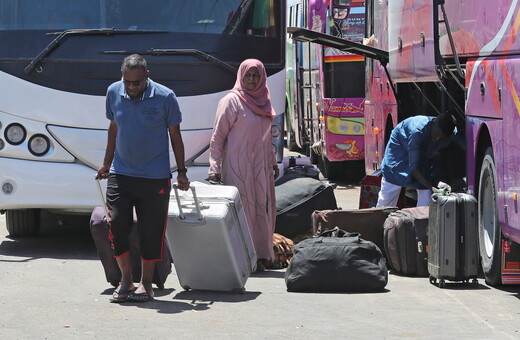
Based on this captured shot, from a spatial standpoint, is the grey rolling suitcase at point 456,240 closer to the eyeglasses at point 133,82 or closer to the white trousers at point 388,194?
the eyeglasses at point 133,82

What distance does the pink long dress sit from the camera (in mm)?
9406

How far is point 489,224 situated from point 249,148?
1840 millimetres

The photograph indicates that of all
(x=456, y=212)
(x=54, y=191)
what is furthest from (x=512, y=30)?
(x=54, y=191)

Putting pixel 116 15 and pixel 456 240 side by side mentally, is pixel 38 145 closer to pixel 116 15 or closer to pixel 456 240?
pixel 116 15

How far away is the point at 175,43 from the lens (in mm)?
10391

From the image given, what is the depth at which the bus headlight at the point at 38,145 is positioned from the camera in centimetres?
1019

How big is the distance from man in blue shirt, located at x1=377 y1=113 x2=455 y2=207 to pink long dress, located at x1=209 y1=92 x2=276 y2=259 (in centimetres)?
144

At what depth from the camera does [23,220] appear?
1133 cm

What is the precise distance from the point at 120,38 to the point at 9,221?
2145 millimetres

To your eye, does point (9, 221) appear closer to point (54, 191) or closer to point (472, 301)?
point (54, 191)

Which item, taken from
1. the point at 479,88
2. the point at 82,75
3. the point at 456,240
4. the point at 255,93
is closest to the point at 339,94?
the point at 82,75

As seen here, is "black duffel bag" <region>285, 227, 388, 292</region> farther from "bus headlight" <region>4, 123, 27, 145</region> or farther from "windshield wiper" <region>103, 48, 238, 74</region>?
"bus headlight" <region>4, 123, 27, 145</region>

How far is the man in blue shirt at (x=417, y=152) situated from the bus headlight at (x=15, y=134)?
3.08m

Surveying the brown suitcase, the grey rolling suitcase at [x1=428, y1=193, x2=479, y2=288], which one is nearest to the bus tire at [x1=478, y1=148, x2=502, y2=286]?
the grey rolling suitcase at [x1=428, y1=193, x2=479, y2=288]
